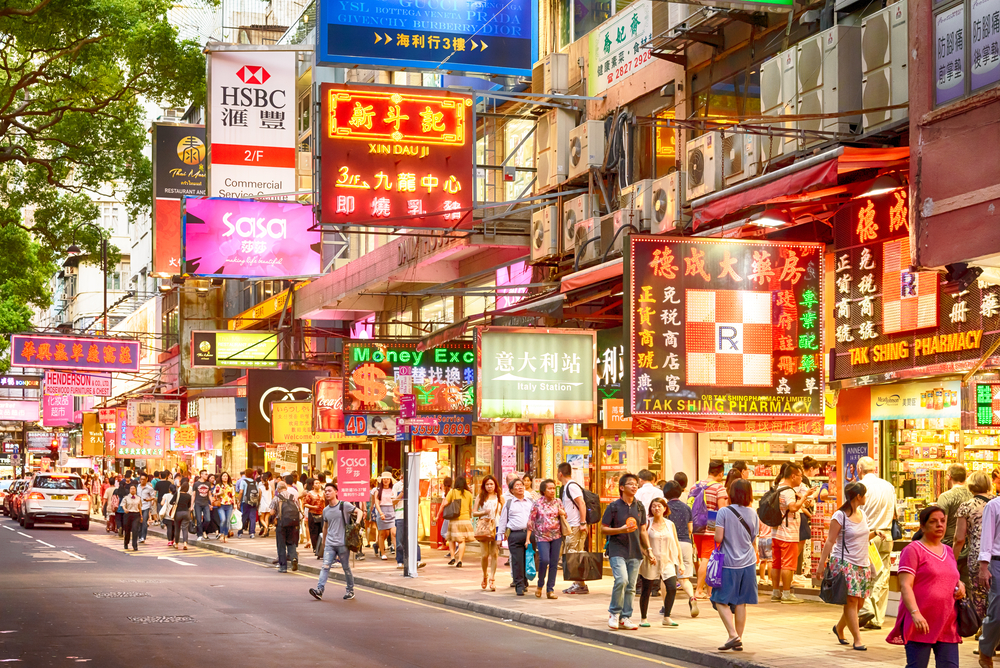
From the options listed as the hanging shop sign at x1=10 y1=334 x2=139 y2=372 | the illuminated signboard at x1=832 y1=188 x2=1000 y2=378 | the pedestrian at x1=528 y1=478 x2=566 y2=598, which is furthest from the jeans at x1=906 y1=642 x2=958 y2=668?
the hanging shop sign at x1=10 y1=334 x2=139 y2=372

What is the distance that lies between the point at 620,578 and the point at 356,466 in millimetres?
10621

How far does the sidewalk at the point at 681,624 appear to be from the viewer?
41.6ft

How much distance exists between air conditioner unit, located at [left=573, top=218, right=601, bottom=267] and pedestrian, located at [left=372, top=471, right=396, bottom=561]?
7652mm

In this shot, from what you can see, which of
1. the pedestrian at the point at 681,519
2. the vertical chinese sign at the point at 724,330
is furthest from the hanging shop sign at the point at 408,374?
the vertical chinese sign at the point at 724,330

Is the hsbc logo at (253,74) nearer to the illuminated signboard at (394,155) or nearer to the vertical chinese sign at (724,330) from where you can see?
the illuminated signboard at (394,155)

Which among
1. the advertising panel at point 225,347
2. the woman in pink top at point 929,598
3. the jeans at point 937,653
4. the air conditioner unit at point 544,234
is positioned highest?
the air conditioner unit at point 544,234

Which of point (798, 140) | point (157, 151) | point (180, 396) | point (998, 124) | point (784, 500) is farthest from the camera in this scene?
point (180, 396)

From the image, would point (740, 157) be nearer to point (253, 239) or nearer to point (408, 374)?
point (408, 374)

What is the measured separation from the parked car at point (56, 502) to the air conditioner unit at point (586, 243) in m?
28.3

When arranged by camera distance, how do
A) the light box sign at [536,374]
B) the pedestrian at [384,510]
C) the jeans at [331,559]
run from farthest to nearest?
the pedestrian at [384,510] < the light box sign at [536,374] < the jeans at [331,559]

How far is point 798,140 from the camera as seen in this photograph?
53.6 feet

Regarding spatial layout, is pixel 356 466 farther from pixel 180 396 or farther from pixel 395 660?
pixel 180 396

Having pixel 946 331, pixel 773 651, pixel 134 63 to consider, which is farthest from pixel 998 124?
pixel 134 63

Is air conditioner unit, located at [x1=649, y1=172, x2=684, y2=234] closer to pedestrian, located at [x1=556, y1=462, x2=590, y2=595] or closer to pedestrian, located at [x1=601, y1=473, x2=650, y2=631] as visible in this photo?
pedestrian, located at [x1=556, y1=462, x2=590, y2=595]
